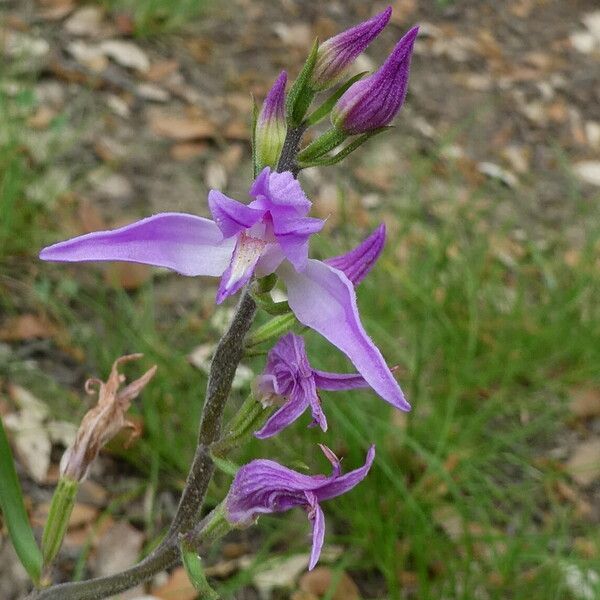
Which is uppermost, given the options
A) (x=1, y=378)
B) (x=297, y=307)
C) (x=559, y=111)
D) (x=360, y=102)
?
(x=360, y=102)

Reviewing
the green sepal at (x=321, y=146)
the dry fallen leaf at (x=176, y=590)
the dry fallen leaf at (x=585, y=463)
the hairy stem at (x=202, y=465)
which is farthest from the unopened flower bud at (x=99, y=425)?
the dry fallen leaf at (x=585, y=463)

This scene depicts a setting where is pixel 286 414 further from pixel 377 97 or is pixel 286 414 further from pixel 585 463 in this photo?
pixel 585 463

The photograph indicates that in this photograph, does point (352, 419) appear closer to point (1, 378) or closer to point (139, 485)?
point (139, 485)

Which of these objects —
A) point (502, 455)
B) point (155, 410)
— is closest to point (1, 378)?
point (155, 410)

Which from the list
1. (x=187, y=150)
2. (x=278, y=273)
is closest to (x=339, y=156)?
(x=278, y=273)

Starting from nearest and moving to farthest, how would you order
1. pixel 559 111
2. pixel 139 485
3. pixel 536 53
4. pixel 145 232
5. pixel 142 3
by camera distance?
pixel 145 232, pixel 139 485, pixel 142 3, pixel 559 111, pixel 536 53

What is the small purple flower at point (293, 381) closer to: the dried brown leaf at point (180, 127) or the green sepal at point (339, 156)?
the green sepal at point (339, 156)
